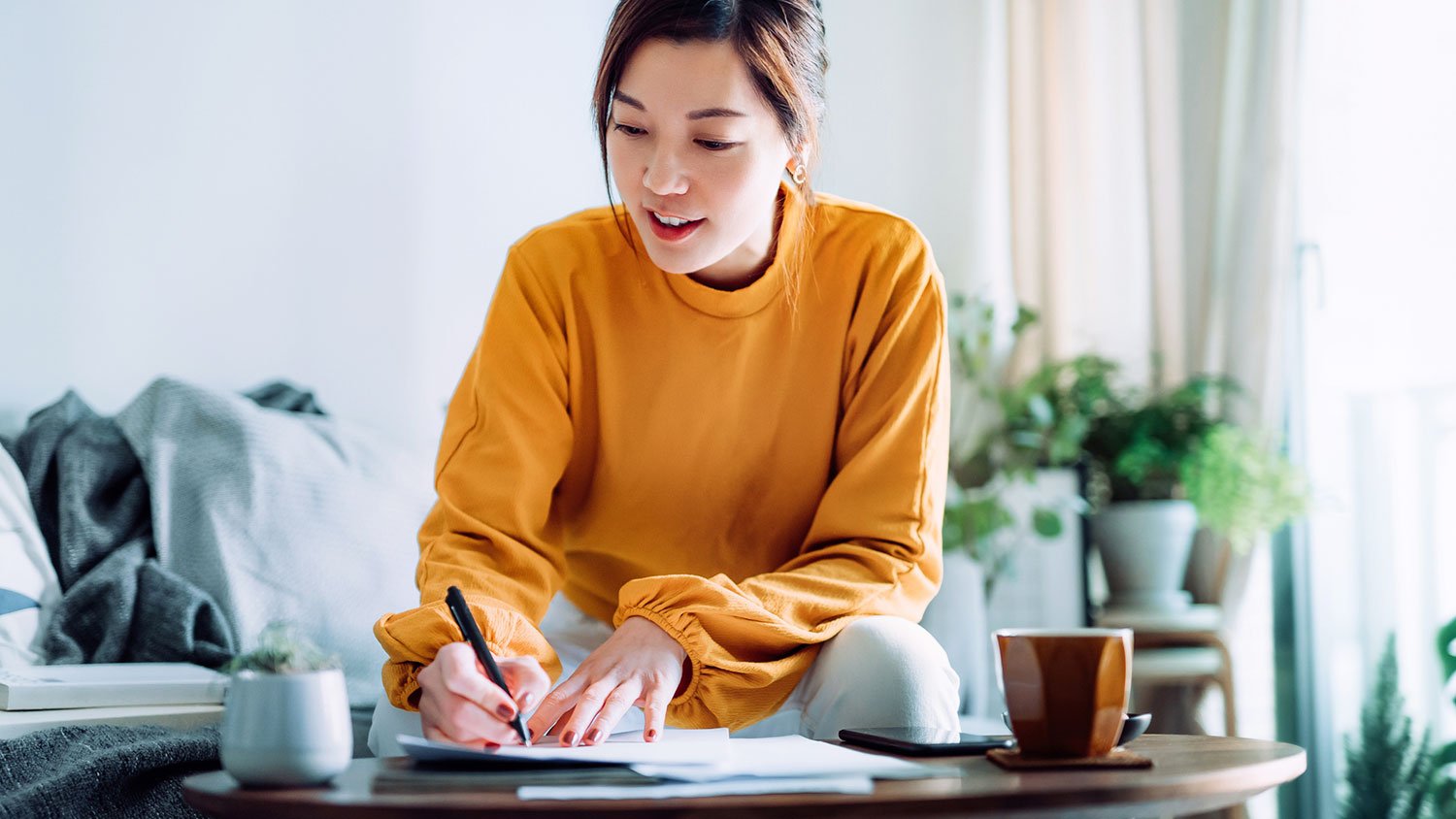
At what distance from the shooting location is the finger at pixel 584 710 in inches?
34.3

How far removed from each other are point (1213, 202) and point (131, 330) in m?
2.00

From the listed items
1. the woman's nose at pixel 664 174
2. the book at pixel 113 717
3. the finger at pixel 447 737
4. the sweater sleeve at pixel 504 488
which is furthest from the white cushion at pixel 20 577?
the woman's nose at pixel 664 174

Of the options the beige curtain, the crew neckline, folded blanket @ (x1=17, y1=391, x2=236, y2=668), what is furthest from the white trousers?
the beige curtain

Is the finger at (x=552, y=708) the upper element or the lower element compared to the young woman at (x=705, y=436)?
lower

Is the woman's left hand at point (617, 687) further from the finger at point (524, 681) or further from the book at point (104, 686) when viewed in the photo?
the book at point (104, 686)

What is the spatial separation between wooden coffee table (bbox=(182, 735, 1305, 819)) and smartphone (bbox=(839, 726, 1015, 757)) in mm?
48

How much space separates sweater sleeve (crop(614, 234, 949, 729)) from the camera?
3.28ft

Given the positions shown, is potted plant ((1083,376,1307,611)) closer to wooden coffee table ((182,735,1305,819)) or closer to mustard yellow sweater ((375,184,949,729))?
mustard yellow sweater ((375,184,949,729))

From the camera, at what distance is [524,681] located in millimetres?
881

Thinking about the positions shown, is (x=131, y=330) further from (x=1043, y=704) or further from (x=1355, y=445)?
(x=1355, y=445)

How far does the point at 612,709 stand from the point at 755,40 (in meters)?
0.60

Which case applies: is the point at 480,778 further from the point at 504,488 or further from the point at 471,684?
the point at 504,488

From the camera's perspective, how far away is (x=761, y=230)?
4.37 feet

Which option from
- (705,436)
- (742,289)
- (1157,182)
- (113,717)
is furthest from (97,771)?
(1157,182)
